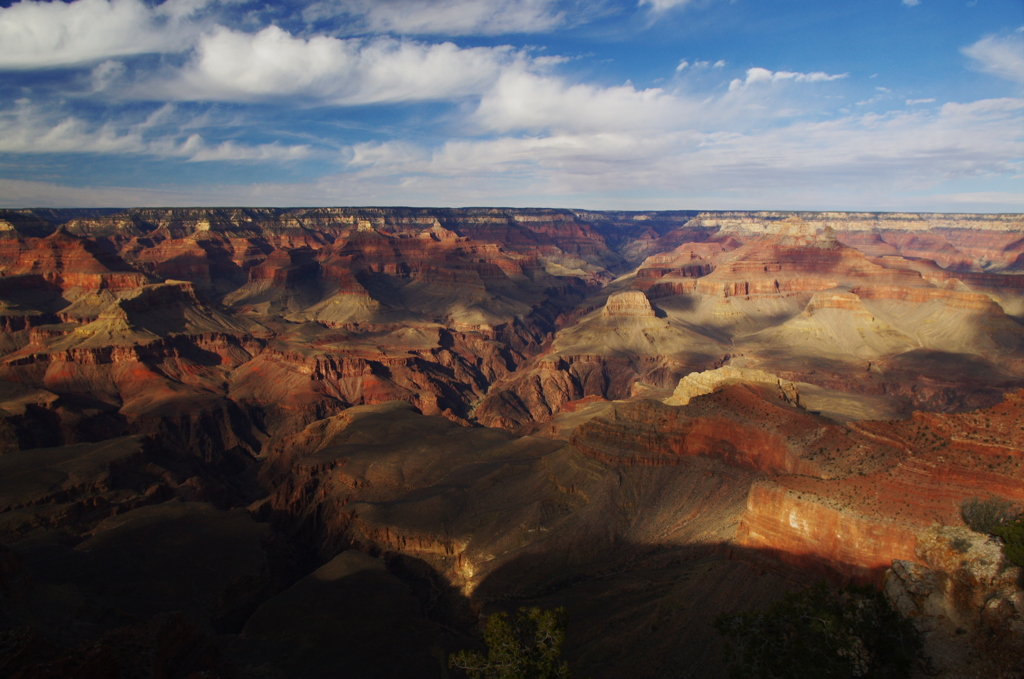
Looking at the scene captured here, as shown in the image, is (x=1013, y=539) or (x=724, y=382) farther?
(x=724, y=382)

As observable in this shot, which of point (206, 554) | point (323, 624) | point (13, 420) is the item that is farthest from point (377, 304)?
point (323, 624)

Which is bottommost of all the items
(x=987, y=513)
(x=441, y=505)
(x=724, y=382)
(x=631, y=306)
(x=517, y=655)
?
(x=441, y=505)

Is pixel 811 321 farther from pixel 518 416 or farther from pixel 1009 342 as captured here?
pixel 518 416

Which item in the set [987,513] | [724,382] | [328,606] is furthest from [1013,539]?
[724,382]

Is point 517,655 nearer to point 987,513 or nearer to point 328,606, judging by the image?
point 987,513

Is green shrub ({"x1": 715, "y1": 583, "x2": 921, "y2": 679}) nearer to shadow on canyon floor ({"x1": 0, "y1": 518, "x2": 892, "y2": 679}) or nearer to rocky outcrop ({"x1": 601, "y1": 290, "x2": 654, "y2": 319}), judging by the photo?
shadow on canyon floor ({"x1": 0, "y1": 518, "x2": 892, "y2": 679})

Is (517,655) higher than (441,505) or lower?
higher

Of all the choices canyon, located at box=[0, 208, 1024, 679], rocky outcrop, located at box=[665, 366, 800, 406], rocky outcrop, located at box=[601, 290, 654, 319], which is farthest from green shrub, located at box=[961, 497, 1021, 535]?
rocky outcrop, located at box=[601, 290, 654, 319]
